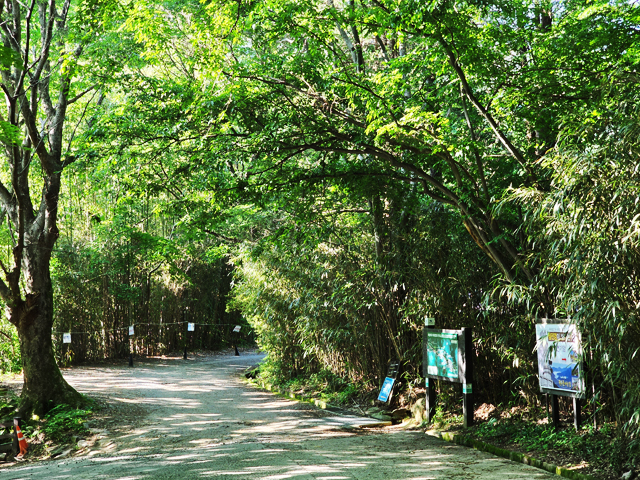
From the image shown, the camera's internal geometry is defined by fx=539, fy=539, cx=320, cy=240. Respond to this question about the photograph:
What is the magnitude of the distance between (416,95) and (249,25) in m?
2.04

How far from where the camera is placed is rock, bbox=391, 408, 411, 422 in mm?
7559

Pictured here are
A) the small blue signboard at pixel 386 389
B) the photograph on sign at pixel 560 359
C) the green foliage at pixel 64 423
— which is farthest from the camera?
the small blue signboard at pixel 386 389

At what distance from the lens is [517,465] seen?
5.07 metres

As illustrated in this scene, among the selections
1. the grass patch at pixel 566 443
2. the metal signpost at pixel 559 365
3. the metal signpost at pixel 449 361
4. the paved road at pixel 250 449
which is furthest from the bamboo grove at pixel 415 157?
the paved road at pixel 250 449

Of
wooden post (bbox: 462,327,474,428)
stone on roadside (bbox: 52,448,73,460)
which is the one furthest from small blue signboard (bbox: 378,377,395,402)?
stone on roadside (bbox: 52,448,73,460)

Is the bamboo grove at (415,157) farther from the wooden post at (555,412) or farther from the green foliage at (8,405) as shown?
the green foliage at (8,405)

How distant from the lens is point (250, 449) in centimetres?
589

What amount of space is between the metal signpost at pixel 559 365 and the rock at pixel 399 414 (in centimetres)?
251

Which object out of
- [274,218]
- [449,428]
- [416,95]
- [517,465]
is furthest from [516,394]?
[274,218]

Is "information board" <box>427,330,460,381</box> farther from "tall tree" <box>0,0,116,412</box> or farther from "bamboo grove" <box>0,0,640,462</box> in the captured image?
"tall tree" <box>0,0,116,412</box>

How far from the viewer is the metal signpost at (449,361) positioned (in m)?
6.43

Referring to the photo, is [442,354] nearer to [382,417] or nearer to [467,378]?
[467,378]

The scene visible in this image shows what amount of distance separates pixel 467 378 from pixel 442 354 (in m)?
0.48

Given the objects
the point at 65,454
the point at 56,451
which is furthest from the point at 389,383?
the point at 56,451
